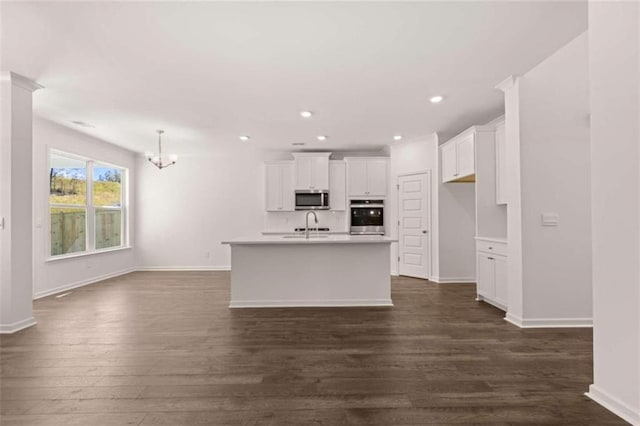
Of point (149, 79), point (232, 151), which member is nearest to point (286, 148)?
point (232, 151)

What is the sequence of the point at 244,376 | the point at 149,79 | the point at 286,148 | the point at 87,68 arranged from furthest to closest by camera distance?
the point at 286,148
the point at 149,79
the point at 87,68
the point at 244,376

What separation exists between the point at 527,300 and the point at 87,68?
16.8 ft

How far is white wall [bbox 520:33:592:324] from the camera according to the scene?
338cm

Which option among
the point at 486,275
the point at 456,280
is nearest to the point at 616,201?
the point at 486,275

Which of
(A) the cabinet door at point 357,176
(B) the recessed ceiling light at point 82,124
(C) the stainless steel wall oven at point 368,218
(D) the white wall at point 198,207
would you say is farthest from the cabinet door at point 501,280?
(B) the recessed ceiling light at point 82,124

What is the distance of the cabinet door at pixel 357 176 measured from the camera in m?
6.97

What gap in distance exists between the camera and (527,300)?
340cm

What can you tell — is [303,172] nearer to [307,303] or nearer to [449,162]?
[449,162]

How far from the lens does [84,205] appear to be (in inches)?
237

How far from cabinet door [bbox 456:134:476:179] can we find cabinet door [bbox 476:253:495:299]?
1.25 metres

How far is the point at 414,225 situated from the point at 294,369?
450 centimetres

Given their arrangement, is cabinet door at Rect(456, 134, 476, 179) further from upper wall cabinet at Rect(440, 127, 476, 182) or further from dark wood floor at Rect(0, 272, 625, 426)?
dark wood floor at Rect(0, 272, 625, 426)

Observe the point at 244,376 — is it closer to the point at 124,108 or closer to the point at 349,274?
the point at 349,274

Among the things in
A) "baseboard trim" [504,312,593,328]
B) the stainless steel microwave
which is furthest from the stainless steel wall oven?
"baseboard trim" [504,312,593,328]
